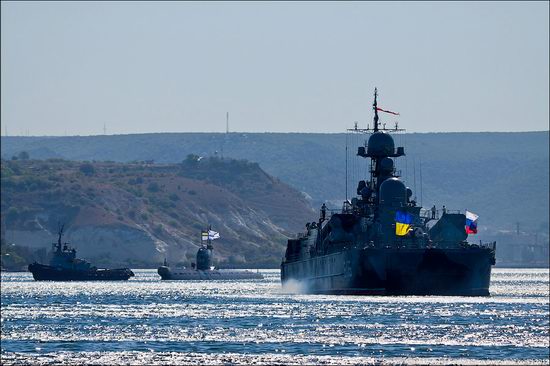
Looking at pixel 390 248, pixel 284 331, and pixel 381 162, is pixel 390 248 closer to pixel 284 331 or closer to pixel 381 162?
pixel 381 162

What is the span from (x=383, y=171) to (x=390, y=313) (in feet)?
124

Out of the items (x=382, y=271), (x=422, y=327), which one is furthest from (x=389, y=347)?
(x=382, y=271)

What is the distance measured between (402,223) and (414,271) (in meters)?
4.40

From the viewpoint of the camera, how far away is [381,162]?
478 ft

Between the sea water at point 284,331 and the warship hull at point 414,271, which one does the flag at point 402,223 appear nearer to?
the warship hull at point 414,271

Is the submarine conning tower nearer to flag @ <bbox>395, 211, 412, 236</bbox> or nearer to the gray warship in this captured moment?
the gray warship

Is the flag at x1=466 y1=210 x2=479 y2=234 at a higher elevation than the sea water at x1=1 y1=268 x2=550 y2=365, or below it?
higher

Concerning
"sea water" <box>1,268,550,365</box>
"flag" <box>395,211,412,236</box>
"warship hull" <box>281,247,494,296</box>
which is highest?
"flag" <box>395,211,412,236</box>

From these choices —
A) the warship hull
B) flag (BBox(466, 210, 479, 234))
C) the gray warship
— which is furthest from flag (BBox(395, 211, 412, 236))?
flag (BBox(466, 210, 479, 234))

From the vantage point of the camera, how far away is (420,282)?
132m

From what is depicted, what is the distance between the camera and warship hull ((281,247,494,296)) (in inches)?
5128

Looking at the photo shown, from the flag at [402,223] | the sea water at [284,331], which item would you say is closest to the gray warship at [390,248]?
the flag at [402,223]

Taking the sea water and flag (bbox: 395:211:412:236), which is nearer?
the sea water

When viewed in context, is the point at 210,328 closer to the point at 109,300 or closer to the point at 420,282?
the point at 420,282
